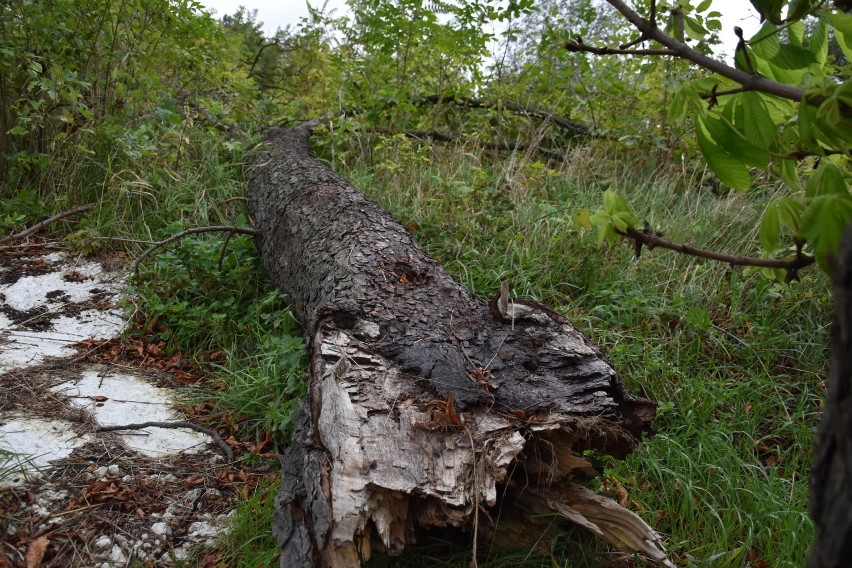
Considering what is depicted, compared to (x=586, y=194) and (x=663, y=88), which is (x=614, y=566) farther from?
(x=663, y=88)

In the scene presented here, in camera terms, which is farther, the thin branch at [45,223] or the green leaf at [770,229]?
the thin branch at [45,223]

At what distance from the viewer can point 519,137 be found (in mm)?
5633

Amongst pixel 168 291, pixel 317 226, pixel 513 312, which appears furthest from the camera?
pixel 168 291

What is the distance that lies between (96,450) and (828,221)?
2.61 meters

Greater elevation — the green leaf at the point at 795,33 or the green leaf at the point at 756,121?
the green leaf at the point at 795,33

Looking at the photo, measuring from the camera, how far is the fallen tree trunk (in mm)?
1716

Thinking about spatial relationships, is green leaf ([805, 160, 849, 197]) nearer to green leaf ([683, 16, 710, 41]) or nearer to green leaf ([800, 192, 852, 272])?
green leaf ([800, 192, 852, 272])

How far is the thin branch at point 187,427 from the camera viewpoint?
2596 mm

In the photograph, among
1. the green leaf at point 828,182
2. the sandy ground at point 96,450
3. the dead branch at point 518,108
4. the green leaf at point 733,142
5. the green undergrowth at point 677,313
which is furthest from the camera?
the dead branch at point 518,108

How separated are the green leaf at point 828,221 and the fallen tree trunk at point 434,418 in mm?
1207

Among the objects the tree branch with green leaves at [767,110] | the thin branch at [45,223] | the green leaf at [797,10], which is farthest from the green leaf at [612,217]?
the thin branch at [45,223]

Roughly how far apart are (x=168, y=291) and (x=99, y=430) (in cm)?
127

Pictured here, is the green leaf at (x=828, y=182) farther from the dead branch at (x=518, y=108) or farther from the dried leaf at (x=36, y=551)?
the dead branch at (x=518, y=108)

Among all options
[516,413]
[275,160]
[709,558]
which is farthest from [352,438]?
[275,160]
